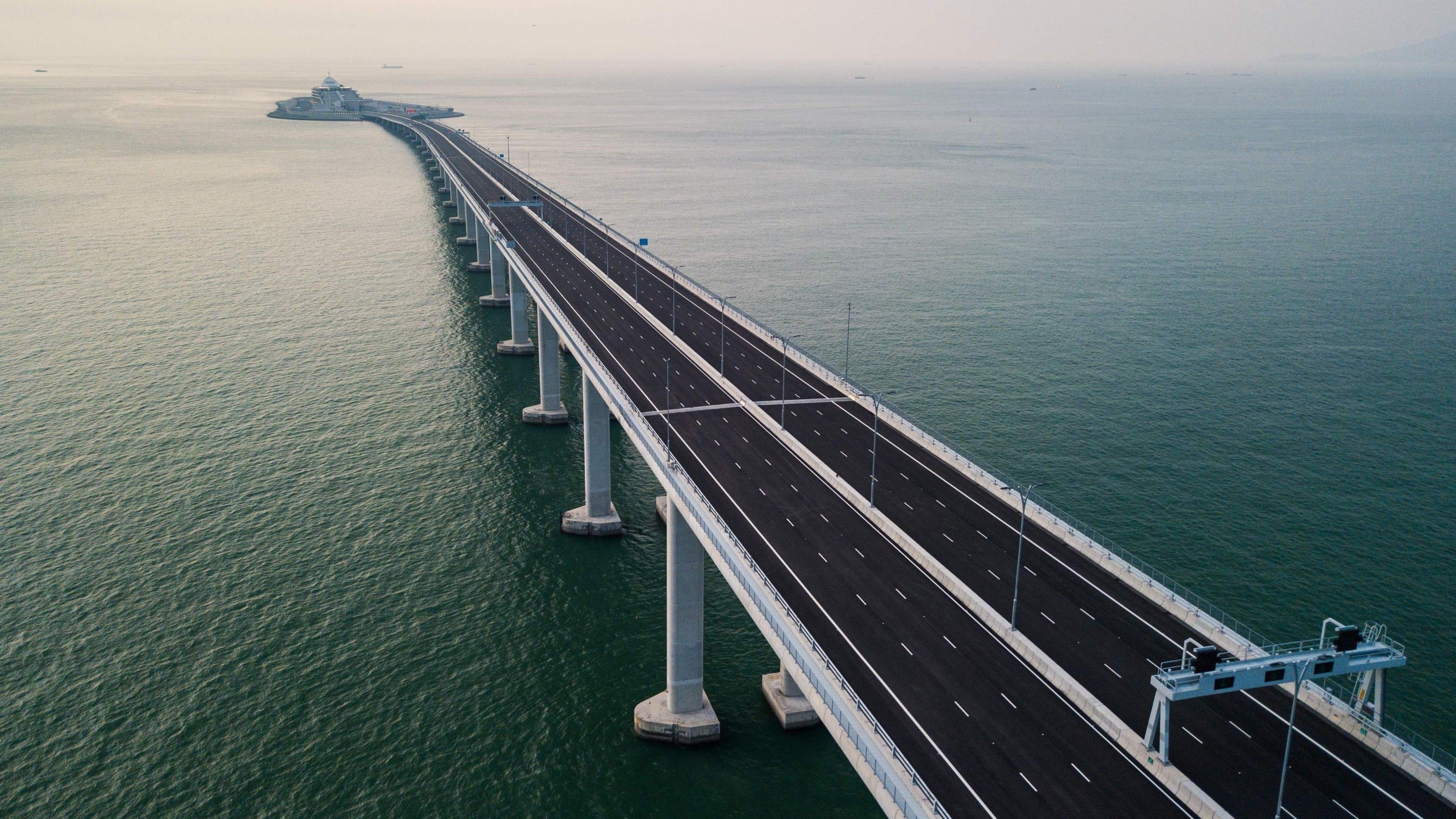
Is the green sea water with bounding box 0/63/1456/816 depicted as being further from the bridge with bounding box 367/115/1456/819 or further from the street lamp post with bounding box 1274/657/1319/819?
the street lamp post with bounding box 1274/657/1319/819

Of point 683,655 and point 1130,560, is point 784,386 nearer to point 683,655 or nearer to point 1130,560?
point 1130,560

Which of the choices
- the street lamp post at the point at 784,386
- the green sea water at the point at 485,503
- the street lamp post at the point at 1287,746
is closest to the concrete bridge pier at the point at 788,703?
the green sea water at the point at 485,503

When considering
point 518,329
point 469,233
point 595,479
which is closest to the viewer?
point 595,479

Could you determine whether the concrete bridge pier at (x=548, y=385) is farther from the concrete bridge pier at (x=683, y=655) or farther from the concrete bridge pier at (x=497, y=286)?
the concrete bridge pier at (x=683, y=655)

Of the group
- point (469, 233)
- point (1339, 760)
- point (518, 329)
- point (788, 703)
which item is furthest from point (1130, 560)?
point (469, 233)

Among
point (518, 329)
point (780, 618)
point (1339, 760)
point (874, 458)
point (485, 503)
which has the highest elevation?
point (874, 458)

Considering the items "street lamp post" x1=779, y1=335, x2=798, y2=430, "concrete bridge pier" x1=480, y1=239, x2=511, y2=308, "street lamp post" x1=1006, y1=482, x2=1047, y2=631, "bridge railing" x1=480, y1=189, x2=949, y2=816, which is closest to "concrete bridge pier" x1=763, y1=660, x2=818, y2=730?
"bridge railing" x1=480, y1=189, x2=949, y2=816
